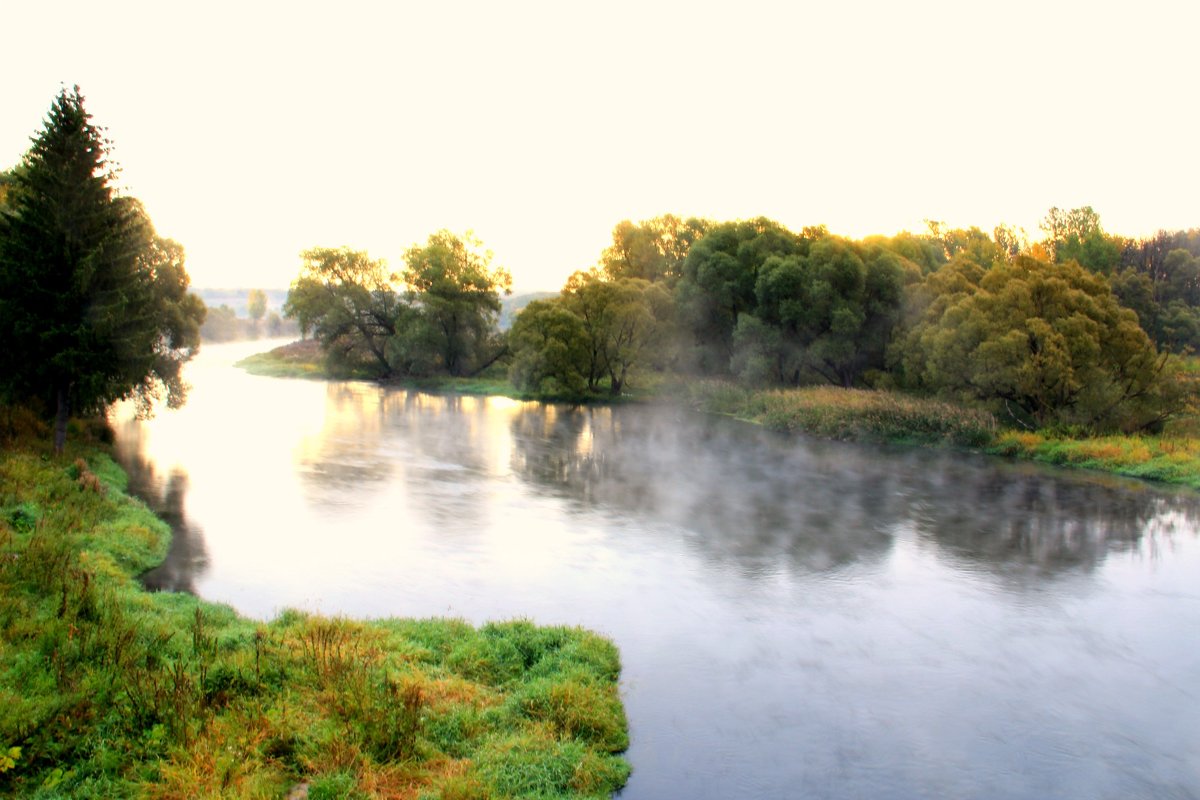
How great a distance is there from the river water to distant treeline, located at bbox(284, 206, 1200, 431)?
16.6 feet

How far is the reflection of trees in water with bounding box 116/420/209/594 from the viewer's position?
48.4 ft

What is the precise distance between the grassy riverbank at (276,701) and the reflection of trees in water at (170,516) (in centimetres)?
212

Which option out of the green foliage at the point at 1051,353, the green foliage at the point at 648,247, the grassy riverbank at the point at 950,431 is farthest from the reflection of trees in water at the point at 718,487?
the green foliage at the point at 648,247

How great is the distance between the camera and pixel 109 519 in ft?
54.6

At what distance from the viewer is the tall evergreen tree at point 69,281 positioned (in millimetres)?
19109

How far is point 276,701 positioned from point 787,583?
33.8 feet

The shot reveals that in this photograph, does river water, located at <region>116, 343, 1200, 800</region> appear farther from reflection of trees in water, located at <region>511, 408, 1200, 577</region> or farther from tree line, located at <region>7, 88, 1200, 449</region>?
tree line, located at <region>7, 88, 1200, 449</region>

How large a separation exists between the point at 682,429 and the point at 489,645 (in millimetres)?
30871

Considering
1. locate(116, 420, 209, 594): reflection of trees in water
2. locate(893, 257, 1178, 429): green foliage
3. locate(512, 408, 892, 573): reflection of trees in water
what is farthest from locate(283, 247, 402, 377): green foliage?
locate(893, 257, 1178, 429): green foliage

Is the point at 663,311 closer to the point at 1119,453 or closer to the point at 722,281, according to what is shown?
the point at 722,281

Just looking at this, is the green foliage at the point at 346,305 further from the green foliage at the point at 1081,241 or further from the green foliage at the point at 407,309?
the green foliage at the point at 1081,241

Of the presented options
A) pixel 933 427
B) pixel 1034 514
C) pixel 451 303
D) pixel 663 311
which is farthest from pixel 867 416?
pixel 451 303

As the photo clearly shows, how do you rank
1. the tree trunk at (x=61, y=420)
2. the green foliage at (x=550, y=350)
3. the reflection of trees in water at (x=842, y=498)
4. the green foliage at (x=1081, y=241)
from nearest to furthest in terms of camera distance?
1. the reflection of trees in water at (x=842, y=498)
2. the tree trunk at (x=61, y=420)
3. the green foliage at (x=550, y=350)
4. the green foliage at (x=1081, y=241)

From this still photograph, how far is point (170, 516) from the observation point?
64.1 ft
